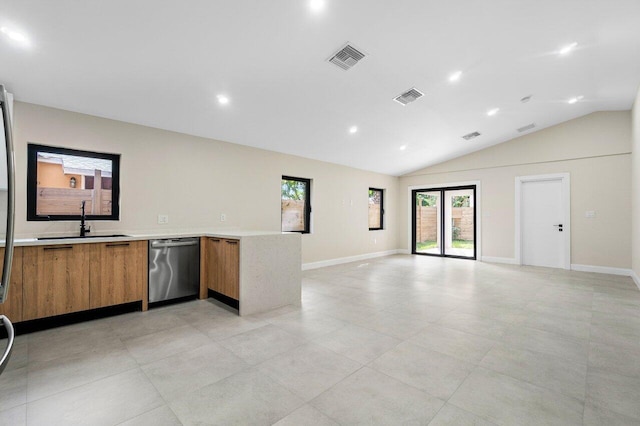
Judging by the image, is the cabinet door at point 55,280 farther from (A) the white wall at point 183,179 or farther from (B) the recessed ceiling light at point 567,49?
(B) the recessed ceiling light at point 567,49

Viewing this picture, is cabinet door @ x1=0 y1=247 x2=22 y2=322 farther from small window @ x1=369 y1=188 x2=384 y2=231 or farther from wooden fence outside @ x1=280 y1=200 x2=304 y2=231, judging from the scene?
small window @ x1=369 y1=188 x2=384 y2=231

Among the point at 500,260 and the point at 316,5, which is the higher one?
the point at 316,5

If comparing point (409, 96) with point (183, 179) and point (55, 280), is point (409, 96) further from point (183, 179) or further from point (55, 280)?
point (55, 280)

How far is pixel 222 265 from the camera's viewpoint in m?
3.66

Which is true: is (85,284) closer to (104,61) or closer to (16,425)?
(16,425)

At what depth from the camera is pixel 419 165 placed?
26.1 feet

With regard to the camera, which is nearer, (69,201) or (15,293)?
(15,293)

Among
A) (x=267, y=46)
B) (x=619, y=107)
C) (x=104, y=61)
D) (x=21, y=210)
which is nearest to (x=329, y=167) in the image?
(x=267, y=46)

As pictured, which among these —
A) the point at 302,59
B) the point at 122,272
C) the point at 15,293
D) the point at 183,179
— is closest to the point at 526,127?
the point at 302,59

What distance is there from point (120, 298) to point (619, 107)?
8.67m

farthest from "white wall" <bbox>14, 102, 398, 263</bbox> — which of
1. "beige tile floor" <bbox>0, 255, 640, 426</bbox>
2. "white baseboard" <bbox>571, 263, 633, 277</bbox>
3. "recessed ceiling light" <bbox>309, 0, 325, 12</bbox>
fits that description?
"white baseboard" <bbox>571, 263, 633, 277</bbox>

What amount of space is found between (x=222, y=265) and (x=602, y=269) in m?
7.17

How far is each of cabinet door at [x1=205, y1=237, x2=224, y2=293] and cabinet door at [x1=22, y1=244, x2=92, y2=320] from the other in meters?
1.29

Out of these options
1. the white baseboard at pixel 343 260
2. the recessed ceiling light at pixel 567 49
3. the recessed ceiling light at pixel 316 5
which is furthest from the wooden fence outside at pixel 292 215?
the recessed ceiling light at pixel 567 49
